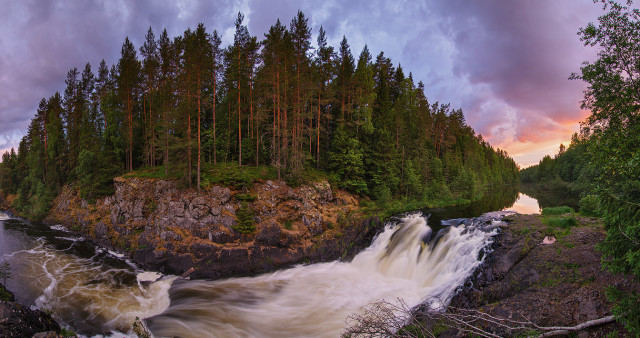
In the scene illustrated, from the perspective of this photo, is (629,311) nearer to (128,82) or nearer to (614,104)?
(614,104)

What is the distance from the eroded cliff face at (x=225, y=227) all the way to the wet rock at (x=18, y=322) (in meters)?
7.73

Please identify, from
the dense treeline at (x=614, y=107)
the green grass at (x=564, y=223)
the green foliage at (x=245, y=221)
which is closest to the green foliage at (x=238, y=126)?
the green foliage at (x=245, y=221)

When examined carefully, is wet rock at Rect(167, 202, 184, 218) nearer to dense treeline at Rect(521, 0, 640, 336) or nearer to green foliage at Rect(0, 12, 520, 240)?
green foliage at Rect(0, 12, 520, 240)

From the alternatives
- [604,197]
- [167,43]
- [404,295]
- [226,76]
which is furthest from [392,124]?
[167,43]

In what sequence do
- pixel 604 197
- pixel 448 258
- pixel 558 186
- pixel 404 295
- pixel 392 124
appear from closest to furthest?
pixel 604 197 < pixel 404 295 < pixel 448 258 < pixel 392 124 < pixel 558 186

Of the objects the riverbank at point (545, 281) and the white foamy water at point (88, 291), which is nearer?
the riverbank at point (545, 281)

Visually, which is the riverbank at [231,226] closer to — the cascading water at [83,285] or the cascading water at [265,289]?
the cascading water at [265,289]

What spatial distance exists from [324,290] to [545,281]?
1013cm

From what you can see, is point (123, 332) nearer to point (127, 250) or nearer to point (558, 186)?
point (127, 250)

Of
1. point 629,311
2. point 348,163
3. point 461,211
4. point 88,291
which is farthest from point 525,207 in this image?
point 88,291

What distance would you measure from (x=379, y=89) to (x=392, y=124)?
6292 mm

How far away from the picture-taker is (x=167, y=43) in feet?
101

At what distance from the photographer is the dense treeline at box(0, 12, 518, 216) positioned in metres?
21.4

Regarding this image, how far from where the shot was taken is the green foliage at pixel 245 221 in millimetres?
17656
